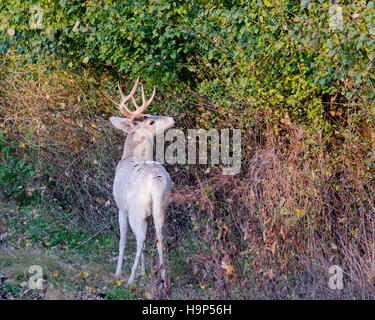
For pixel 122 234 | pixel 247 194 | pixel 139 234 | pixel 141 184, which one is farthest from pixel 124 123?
pixel 247 194

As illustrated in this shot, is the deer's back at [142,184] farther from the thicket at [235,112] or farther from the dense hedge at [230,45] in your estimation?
the dense hedge at [230,45]

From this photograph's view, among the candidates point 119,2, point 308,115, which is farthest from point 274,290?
point 119,2

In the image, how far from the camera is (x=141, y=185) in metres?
7.14

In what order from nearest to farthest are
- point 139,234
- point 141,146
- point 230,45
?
point 139,234 < point 230,45 < point 141,146

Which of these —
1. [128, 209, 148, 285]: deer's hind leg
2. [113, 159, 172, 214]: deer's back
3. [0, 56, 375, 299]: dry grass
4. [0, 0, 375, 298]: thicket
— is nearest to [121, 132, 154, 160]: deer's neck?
[113, 159, 172, 214]: deer's back

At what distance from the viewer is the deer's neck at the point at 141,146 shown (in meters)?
8.02

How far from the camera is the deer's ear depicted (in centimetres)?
797

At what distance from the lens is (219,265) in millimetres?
6051

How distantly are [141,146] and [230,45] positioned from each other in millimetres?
1678

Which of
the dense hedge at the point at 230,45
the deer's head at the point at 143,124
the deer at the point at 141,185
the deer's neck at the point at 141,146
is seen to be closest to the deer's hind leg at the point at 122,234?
the deer at the point at 141,185

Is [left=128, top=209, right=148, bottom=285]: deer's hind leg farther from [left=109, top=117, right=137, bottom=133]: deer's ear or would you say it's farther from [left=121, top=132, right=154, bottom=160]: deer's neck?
[left=109, top=117, right=137, bottom=133]: deer's ear

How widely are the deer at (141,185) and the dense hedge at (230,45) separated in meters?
0.85

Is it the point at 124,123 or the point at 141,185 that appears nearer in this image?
the point at 141,185

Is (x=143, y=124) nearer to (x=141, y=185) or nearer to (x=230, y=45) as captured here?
(x=141, y=185)
